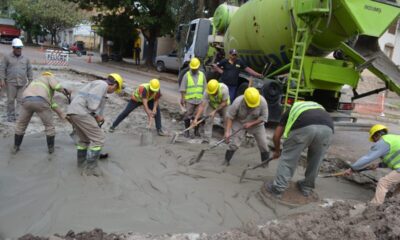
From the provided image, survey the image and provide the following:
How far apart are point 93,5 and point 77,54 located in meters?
9.25

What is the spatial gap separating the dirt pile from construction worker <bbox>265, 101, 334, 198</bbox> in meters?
0.68

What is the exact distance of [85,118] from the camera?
5148 mm

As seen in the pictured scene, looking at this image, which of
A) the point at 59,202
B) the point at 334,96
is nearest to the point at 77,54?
the point at 334,96

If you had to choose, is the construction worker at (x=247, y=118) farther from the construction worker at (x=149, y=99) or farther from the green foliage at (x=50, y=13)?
the green foliage at (x=50, y=13)

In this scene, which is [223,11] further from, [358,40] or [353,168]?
[353,168]

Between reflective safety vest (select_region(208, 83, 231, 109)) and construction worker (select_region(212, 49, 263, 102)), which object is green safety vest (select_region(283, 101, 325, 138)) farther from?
construction worker (select_region(212, 49, 263, 102))

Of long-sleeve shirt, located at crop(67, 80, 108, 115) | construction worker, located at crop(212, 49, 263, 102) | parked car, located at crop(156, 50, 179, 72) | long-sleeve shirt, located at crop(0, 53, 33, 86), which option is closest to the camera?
long-sleeve shirt, located at crop(67, 80, 108, 115)

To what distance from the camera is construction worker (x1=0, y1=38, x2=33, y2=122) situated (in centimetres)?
735

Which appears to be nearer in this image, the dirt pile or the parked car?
the dirt pile

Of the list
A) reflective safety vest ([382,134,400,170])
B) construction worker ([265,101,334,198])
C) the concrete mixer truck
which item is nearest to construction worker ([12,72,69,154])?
construction worker ([265,101,334,198])

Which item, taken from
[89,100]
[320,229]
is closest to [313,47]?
[89,100]

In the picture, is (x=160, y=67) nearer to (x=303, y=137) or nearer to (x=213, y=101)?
(x=213, y=101)

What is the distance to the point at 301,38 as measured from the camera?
727 centimetres

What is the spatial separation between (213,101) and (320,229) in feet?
12.8
